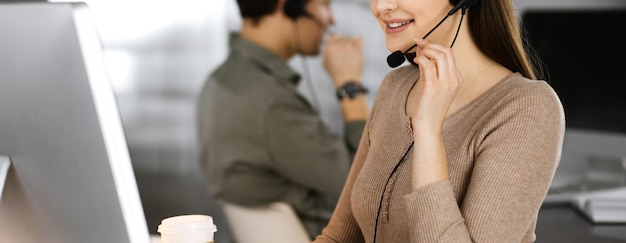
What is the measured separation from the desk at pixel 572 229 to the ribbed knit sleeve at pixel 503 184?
57 centimetres

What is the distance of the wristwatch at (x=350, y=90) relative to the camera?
2.46m

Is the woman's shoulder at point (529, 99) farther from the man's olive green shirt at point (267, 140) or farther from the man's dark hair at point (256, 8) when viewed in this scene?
the man's dark hair at point (256, 8)

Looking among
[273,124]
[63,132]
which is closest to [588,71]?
[273,124]

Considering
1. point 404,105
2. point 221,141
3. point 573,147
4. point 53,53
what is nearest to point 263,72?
point 221,141

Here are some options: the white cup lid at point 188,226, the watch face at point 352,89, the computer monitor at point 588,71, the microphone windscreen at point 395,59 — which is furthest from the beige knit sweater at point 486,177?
the watch face at point 352,89

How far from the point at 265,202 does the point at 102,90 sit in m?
1.62

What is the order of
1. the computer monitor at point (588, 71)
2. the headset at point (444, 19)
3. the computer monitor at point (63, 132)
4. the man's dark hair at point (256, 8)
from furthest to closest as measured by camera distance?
1. the man's dark hair at point (256, 8)
2. the computer monitor at point (588, 71)
3. the headset at point (444, 19)
4. the computer monitor at point (63, 132)

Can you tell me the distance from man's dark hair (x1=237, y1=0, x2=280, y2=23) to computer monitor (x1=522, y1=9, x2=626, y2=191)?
75 cm

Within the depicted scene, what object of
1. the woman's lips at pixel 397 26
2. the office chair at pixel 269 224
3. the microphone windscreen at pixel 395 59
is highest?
the woman's lips at pixel 397 26

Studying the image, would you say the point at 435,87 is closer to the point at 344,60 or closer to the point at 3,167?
the point at 3,167

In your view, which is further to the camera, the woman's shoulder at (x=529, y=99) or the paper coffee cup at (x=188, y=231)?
the woman's shoulder at (x=529, y=99)

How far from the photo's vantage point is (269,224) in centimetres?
223

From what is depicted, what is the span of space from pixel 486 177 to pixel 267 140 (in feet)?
4.23

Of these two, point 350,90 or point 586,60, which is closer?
point 586,60
